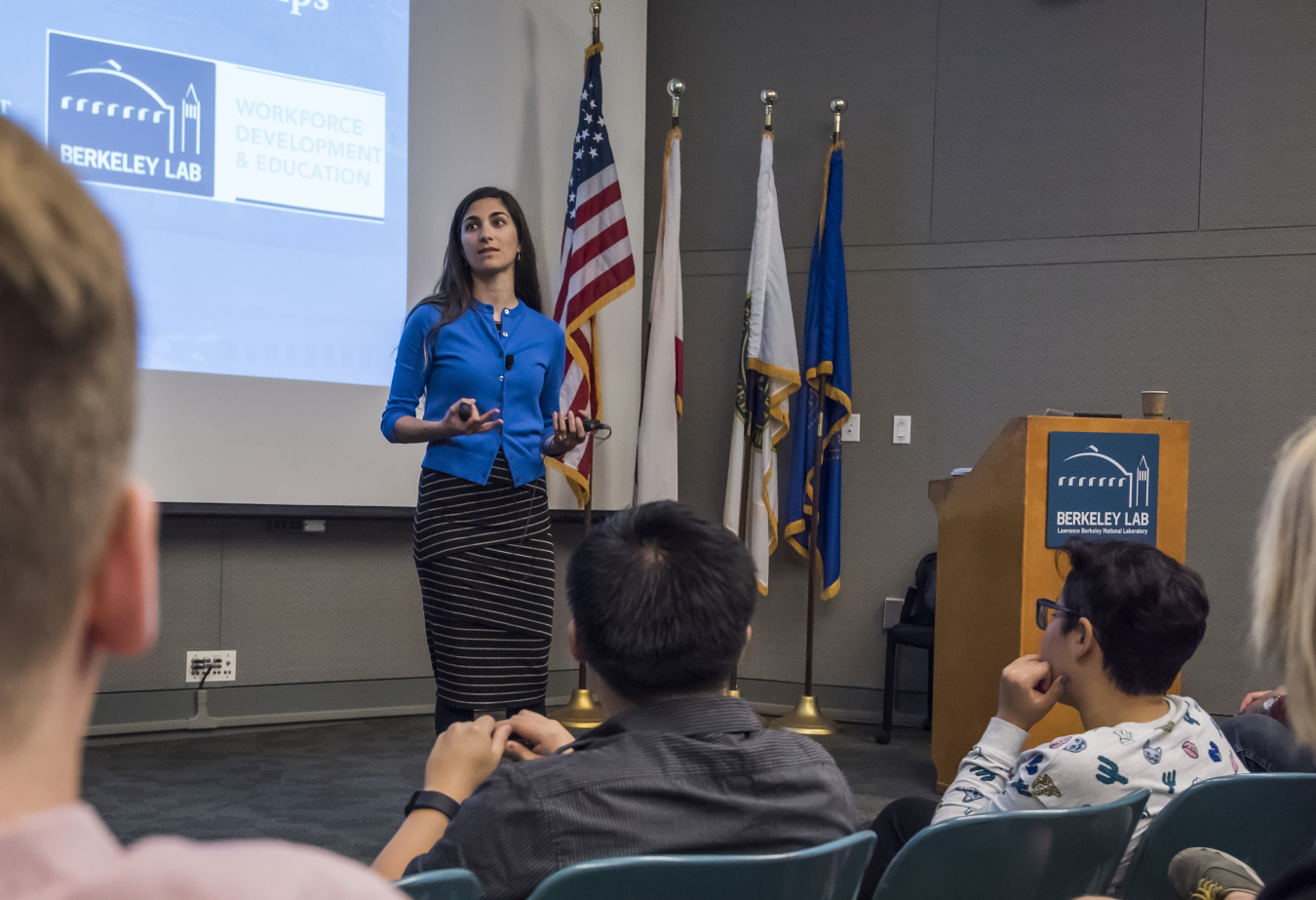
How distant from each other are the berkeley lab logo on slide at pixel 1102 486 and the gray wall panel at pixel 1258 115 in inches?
83.5

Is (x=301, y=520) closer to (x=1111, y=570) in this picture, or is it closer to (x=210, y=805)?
(x=210, y=805)

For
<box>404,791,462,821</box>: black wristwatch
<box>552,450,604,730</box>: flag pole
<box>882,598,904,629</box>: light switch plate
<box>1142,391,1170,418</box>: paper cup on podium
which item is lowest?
<box>552,450,604,730</box>: flag pole

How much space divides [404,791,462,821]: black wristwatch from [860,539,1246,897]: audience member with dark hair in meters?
0.80

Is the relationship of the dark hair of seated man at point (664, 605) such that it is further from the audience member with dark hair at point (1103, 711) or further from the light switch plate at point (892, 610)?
the light switch plate at point (892, 610)

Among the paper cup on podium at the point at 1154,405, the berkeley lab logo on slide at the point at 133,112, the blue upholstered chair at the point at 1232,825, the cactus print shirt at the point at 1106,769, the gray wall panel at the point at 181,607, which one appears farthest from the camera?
the gray wall panel at the point at 181,607

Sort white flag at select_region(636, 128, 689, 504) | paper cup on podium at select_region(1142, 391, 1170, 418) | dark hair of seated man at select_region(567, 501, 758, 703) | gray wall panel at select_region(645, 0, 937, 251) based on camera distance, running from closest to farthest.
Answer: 1. dark hair of seated man at select_region(567, 501, 758, 703)
2. paper cup on podium at select_region(1142, 391, 1170, 418)
3. white flag at select_region(636, 128, 689, 504)
4. gray wall panel at select_region(645, 0, 937, 251)

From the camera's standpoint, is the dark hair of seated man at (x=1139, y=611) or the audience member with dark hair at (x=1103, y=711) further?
the dark hair of seated man at (x=1139, y=611)

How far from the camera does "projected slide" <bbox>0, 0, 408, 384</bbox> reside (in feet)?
11.9

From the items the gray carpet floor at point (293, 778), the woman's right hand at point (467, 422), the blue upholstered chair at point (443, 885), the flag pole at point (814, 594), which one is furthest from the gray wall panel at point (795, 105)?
the blue upholstered chair at point (443, 885)

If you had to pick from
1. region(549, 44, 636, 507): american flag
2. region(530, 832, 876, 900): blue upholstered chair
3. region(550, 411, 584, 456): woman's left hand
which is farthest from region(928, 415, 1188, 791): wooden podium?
region(530, 832, 876, 900): blue upholstered chair

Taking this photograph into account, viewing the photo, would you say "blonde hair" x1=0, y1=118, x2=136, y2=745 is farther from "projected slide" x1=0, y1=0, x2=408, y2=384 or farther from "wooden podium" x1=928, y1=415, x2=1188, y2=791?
"projected slide" x1=0, y1=0, x2=408, y2=384

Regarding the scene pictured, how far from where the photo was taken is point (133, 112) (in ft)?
12.0

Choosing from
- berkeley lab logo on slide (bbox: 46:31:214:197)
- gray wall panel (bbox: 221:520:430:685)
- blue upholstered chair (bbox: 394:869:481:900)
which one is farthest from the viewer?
gray wall panel (bbox: 221:520:430:685)

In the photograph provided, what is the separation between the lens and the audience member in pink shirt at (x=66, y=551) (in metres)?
0.31
